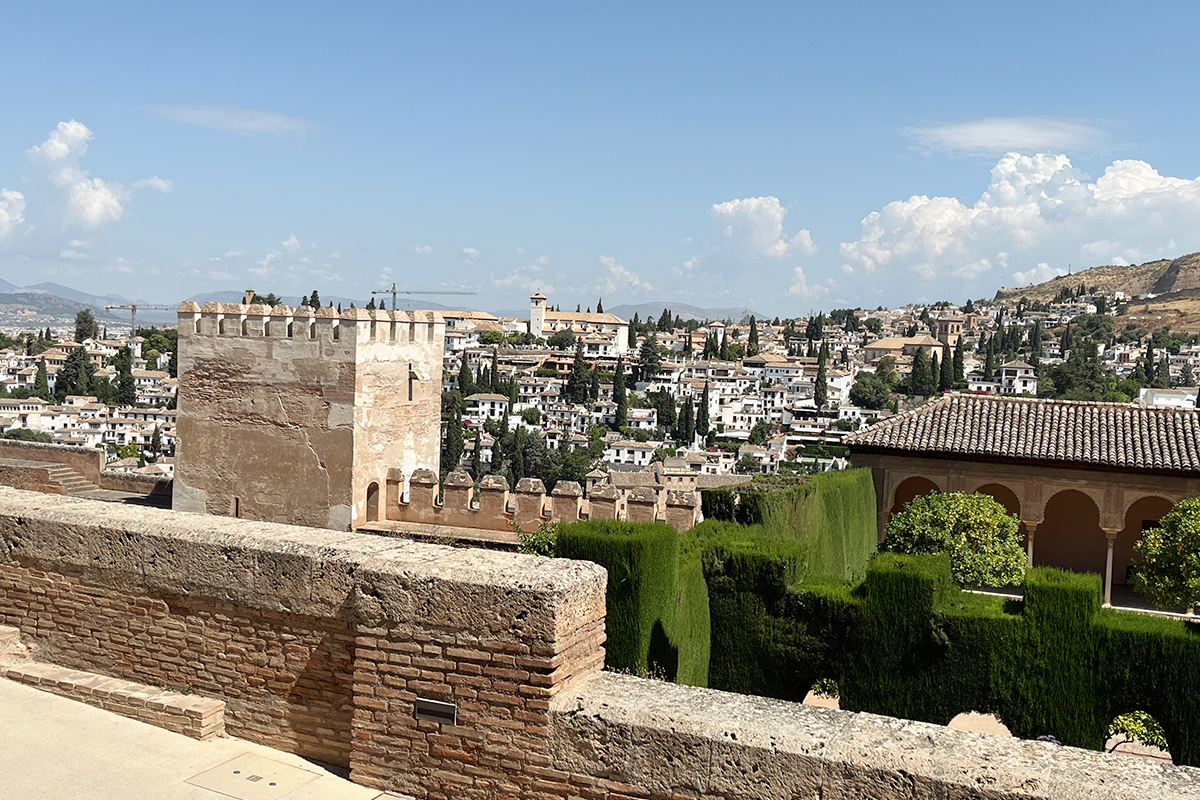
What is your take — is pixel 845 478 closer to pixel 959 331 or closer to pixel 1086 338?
pixel 1086 338

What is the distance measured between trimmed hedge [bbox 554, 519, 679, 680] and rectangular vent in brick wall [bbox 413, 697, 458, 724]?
309cm

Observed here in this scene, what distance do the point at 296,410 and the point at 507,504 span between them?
281 centimetres

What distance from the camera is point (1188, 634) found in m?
7.70

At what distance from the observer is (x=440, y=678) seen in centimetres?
407

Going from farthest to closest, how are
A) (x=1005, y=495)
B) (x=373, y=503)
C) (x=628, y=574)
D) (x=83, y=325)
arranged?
1. (x=83, y=325)
2. (x=1005, y=495)
3. (x=373, y=503)
4. (x=628, y=574)

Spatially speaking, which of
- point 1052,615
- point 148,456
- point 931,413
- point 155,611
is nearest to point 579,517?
point 1052,615

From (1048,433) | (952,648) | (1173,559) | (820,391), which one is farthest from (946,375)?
(952,648)

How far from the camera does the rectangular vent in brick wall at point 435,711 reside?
406cm

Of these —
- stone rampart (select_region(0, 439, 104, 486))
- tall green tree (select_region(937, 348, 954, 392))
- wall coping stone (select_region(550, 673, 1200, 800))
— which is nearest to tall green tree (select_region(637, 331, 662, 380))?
tall green tree (select_region(937, 348, 954, 392))

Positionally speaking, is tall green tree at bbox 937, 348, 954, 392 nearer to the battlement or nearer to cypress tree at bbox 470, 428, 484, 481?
cypress tree at bbox 470, 428, 484, 481

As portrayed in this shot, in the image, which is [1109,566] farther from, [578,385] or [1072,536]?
[578,385]

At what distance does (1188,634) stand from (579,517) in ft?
19.5

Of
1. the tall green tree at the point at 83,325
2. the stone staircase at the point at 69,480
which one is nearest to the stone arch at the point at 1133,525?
the stone staircase at the point at 69,480

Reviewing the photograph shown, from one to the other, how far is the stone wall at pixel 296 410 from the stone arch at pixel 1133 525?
11801 mm
